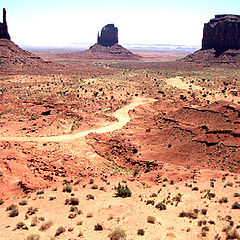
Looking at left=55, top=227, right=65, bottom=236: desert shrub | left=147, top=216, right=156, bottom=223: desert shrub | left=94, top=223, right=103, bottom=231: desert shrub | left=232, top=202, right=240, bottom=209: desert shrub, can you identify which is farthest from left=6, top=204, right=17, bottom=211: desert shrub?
left=232, top=202, right=240, bottom=209: desert shrub

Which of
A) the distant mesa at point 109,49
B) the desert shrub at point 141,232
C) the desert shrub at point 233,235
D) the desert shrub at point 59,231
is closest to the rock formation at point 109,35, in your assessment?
the distant mesa at point 109,49

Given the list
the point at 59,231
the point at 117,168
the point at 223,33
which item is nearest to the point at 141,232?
the point at 59,231

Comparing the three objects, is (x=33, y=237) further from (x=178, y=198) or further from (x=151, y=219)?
(x=178, y=198)

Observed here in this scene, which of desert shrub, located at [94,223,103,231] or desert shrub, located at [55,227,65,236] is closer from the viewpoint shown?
desert shrub, located at [55,227,65,236]

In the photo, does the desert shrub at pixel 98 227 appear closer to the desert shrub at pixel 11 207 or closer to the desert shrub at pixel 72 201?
the desert shrub at pixel 72 201

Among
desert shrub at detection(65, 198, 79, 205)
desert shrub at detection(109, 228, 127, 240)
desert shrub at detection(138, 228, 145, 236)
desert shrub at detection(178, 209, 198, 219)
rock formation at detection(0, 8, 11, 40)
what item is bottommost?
desert shrub at detection(65, 198, 79, 205)

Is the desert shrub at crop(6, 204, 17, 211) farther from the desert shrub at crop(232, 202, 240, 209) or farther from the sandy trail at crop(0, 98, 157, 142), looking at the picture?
the sandy trail at crop(0, 98, 157, 142)
